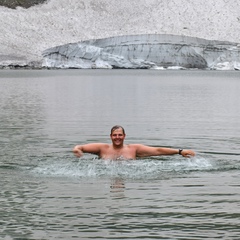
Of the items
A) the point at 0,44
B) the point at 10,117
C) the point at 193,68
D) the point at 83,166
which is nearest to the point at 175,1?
the point at 193,68

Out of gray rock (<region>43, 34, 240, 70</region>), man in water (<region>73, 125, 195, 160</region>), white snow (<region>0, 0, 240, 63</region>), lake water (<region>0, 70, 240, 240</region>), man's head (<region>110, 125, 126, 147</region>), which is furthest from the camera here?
white snow (<region>0, 0, 240, 63</region>)

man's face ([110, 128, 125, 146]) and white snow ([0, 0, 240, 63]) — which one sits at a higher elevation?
white snow ([0, 0, 240, 63])

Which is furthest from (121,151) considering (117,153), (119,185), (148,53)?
(148,53)

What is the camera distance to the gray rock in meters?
92.0

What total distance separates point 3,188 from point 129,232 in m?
3.15

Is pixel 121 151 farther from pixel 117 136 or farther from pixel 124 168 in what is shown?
pixel 117 136

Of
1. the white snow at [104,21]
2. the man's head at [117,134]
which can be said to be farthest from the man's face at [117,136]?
the white snow at [104,21]

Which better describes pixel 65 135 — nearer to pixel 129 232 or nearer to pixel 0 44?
pixel 129 232

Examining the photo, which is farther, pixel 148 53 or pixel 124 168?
pixel 148 53

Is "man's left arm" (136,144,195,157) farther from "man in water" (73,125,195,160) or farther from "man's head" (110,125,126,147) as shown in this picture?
"man's head" (110,125,126,147)

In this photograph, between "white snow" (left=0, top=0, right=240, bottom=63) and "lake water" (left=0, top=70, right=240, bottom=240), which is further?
"white snow" (left=0, top=0, right=240, bottom=63)

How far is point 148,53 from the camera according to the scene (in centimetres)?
9200

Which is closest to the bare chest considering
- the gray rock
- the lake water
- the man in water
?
the man in water

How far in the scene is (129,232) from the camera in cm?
812
